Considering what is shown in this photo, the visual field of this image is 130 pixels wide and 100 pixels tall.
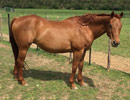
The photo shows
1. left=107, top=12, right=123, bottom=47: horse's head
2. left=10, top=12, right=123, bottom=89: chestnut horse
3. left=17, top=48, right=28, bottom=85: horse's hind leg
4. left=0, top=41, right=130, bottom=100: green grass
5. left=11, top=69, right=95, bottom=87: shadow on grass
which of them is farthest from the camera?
left=11, top=69, right=95, bottom=87: shadow on grass

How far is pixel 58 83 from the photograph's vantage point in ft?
15.2

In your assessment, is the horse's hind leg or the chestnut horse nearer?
the chestnut horse

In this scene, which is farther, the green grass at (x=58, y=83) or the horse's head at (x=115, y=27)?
the green grass at (x=58, y=83)

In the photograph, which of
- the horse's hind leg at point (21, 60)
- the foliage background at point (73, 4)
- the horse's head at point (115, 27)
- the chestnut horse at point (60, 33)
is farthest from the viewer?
the foliage background at point (73, 4)

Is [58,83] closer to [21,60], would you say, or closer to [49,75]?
[49,75]

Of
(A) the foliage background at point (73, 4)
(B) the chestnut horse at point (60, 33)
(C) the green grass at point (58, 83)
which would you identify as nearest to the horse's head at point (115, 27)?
(B) the chestnut horse at point (60, 33)

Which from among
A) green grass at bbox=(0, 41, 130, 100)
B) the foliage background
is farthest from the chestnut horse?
the foliage background

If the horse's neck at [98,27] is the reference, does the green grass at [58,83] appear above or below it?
below

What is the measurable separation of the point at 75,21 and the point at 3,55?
413 cm

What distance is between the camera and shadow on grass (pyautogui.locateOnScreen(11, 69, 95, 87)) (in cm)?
489

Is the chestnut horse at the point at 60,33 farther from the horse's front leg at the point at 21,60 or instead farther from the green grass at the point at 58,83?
the green grass at the point at 58,83

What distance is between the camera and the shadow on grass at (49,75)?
16.1ft

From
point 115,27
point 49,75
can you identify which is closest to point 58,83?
point 49,75

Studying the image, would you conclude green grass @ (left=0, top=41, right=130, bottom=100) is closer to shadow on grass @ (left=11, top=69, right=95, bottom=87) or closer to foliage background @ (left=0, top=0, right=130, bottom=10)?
shadow on grass @ (left=11, top=69, right=95, bottom=87)
